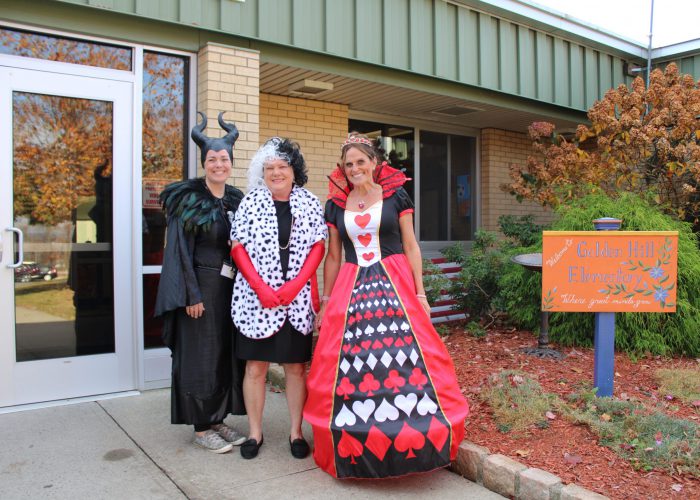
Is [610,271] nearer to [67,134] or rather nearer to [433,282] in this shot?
[433,282]

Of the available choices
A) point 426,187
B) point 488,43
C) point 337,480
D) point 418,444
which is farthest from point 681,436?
point 426,187

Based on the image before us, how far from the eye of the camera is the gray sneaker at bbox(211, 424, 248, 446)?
3767mm

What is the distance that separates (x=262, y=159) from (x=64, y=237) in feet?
6.33

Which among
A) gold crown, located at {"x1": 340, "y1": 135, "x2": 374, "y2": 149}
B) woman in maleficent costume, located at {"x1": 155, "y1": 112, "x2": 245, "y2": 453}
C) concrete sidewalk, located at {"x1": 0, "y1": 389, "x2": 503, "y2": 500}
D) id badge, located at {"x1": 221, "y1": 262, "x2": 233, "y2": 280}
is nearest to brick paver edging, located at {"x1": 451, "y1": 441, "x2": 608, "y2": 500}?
concrete sidewalk, located at {"x1": 0, "y1": 389, "x2": 503, "y2": 500}

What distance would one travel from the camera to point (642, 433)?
11.1 ft

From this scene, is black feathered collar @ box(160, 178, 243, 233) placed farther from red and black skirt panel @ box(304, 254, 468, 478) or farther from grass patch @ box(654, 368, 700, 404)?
grass patch @ box(654, 368, 700, 404)

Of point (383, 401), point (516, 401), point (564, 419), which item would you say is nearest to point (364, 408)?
point (383, 401)

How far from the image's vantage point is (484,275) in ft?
20.3

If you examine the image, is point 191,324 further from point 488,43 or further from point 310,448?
point 488,43

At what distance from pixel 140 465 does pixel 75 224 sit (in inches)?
78.3

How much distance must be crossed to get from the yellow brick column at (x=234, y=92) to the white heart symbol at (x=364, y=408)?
8.11 ft

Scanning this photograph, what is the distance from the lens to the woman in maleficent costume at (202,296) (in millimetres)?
3527

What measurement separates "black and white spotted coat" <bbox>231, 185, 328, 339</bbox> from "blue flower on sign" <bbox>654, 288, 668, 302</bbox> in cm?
212

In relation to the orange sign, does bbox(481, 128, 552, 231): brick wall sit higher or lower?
higher
